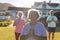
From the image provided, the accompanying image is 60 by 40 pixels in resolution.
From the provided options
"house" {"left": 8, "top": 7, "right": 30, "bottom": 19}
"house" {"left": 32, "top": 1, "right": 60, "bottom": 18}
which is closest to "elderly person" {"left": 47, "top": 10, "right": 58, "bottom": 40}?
"house" {"left": 32, "top": 1, "right": 60, "bottom": 18}

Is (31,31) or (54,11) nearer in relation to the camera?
(31,31)

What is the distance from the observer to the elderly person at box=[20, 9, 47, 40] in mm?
1536

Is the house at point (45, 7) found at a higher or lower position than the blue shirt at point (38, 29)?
higher

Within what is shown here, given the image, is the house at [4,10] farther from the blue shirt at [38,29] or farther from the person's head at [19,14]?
the blue shirt at [38,29]

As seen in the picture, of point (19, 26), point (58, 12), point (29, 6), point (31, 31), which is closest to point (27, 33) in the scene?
point (31, 31)

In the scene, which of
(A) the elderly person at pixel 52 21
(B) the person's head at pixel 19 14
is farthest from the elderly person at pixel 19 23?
(A) the elderly person at pixel 52 21

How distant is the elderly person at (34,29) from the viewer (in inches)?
60.5

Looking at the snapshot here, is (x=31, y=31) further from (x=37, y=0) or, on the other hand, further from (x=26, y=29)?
(x=37, y=0)

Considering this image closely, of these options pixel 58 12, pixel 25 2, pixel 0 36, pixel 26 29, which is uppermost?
pixel 25 2

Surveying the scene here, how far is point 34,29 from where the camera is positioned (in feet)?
5.16

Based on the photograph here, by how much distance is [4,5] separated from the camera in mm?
1832

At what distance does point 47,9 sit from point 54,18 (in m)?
0.12

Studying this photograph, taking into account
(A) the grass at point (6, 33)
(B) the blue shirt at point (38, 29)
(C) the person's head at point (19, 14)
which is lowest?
(A) the grass at point (6, 33)

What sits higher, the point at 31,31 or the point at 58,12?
the point at 58,12
